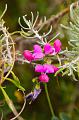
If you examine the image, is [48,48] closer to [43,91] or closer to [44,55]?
[44,55]

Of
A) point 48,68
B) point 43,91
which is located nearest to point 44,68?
point 48,68

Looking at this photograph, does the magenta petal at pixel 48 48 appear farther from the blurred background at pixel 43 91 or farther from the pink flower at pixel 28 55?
the blurred background at pixel 43 91

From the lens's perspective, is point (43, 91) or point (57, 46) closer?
point (57, 46)

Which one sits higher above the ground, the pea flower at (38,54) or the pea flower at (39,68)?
the pea flower at (38,54)

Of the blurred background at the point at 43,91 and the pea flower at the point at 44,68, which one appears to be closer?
the pea flower at the point at 44,68

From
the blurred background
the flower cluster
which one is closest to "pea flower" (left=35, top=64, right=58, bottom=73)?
the flower cluster

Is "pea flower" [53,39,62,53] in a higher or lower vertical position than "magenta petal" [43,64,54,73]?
higher

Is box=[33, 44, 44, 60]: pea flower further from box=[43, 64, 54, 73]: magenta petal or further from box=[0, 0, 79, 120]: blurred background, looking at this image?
box=[0, 0, 79, 120]: blurred background

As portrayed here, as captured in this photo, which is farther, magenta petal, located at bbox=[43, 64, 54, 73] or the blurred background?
the blurred background

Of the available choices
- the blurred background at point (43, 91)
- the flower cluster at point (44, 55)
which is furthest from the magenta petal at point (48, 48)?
the blurred background at point (43, 91)

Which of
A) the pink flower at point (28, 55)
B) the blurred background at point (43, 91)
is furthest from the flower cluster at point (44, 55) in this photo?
the blurred background at point (43, 91)

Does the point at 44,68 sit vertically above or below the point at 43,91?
above
